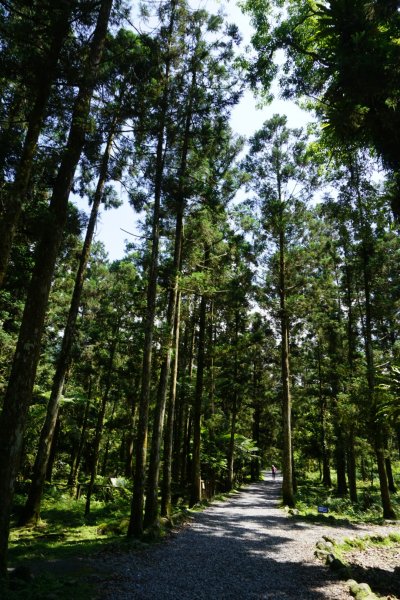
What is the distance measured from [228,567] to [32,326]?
19.6 ft

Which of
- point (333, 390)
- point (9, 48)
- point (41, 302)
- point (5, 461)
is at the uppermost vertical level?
point (9, 48)

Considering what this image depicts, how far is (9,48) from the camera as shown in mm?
7504

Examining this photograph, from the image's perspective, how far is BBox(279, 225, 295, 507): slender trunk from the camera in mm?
16453

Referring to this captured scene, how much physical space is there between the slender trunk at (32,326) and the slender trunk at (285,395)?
12679mm

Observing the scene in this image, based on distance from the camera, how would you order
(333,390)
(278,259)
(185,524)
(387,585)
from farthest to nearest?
1. (333,390)
2. (278,259)
3. (185,524)
4. (387,585)

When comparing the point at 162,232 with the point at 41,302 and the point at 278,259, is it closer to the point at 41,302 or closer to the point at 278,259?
the point at 278,259

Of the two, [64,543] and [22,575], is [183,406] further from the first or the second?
[22,575]

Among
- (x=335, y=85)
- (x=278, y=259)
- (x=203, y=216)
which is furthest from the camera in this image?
(x=278, y=259)

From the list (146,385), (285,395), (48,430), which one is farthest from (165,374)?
(285,395)

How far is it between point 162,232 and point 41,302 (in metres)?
9.77

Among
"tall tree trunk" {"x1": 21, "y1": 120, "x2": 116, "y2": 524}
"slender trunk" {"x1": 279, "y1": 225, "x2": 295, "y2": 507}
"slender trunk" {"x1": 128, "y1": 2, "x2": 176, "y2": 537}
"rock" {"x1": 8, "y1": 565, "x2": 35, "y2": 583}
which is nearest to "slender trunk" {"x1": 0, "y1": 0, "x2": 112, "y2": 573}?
"rock" {"x1": 8, "y1": 565, "x2": 35, "y2": 583}

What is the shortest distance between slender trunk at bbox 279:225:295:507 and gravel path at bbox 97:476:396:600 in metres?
4.32

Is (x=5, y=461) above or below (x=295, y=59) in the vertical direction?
below

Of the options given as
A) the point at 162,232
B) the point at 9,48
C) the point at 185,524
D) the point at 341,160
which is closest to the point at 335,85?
the point at 341,160
